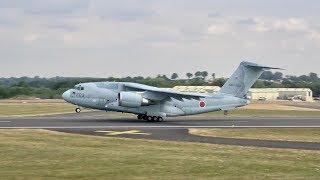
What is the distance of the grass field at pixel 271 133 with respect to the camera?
33844 millimetres

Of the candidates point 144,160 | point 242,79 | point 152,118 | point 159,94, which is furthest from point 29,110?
point 144,160

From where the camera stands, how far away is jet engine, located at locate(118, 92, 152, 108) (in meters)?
47.5

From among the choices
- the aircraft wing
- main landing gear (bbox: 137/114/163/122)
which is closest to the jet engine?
the aircraft wing

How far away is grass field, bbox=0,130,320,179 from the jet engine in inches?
705

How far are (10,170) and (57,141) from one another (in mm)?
10380

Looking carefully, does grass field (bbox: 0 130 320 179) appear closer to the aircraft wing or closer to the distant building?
the aircraft wing

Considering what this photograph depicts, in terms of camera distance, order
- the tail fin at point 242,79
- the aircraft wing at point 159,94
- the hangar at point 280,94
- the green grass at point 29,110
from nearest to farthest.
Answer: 1. the aircraft wing at point 159,94
2. the tail fin at point 242,79
3. the green grass at point 29,110
4. the hangar at point 280,94

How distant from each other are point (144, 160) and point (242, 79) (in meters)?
32.6

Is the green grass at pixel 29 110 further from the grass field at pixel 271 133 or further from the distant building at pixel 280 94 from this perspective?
the distant building at pixel 280 94

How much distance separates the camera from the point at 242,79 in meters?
52.8

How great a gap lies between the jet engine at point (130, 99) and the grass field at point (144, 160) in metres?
17.9

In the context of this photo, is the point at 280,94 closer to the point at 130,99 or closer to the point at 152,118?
the point at 152,118

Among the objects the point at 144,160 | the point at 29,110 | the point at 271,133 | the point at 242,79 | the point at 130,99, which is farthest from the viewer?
the point at 29,110

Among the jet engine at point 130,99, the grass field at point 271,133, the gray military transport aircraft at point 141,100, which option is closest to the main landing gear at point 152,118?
the gray military transport aircraft at point 141,100
